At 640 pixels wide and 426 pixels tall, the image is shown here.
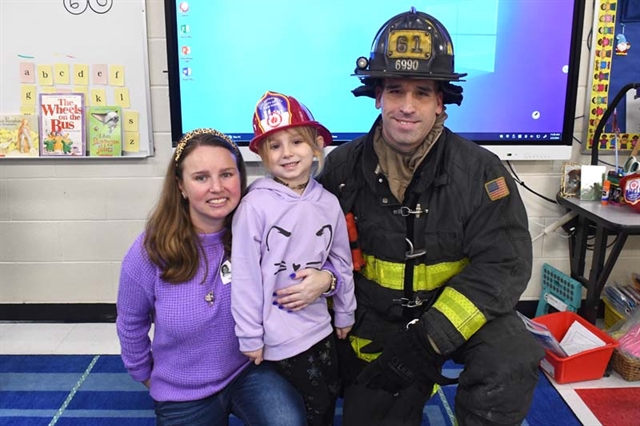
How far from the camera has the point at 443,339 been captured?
4.61 feet

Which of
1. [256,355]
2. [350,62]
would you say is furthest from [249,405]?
[350,62]

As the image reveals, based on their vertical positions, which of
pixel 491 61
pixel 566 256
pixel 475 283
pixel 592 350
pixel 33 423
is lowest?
pixel 33 423

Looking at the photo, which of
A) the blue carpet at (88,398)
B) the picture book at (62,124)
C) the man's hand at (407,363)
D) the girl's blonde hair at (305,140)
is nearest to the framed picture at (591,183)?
the blue carpet at (88,398)

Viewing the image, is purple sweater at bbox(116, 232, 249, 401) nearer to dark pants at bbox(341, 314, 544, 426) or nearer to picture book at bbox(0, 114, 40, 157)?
dark pants at bbox(341, 314, 544, 426)

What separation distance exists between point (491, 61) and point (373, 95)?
112 cm

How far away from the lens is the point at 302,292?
1410 mm

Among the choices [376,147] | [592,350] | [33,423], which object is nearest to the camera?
[376,147]

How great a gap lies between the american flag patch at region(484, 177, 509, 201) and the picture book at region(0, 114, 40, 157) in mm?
2147

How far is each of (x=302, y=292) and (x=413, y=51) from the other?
2.31 feet

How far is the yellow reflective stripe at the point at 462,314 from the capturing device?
4.64ft

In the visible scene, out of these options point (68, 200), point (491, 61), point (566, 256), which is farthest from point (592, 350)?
point (68, 200)

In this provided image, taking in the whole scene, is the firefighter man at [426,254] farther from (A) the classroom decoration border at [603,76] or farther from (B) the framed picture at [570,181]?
(A) the classroom decoration border at [603,76]

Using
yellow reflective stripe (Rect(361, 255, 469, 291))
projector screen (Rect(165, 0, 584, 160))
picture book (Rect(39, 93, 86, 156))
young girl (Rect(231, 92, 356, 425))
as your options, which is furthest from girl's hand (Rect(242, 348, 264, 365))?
picture book (Rect(39, 93, 86, 156))

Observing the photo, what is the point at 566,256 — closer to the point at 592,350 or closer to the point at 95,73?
the point at 592,350
